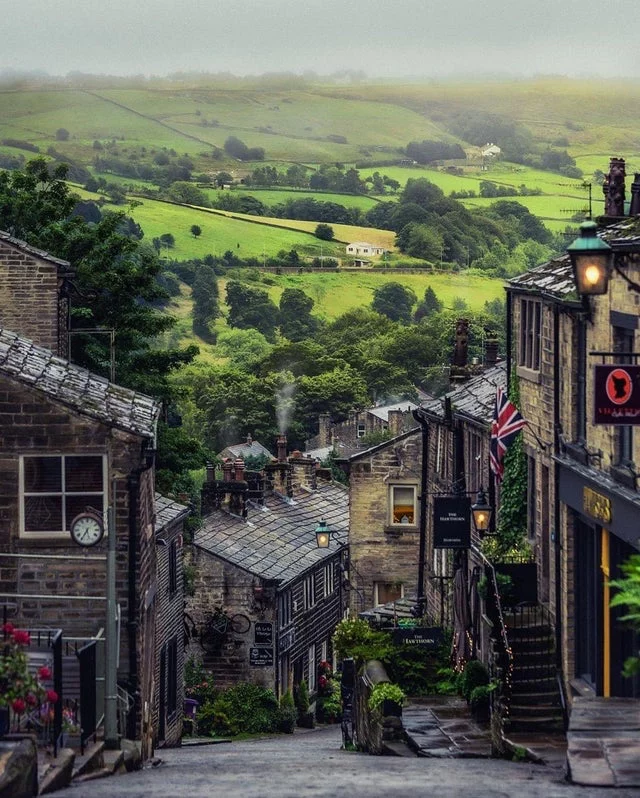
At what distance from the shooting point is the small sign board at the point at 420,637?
35.0 meters

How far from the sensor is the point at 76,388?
91.6 feet

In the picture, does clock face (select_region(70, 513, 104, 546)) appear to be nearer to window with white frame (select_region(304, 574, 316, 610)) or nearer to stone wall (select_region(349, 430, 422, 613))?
stone wall (select_region(349, 430, 422, 613))

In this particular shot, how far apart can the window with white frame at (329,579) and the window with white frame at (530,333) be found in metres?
33.2

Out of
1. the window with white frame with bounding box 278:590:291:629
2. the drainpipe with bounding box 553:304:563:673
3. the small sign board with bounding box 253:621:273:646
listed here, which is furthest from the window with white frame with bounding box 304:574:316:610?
the drainpipe with bounding box 553:304:563:673

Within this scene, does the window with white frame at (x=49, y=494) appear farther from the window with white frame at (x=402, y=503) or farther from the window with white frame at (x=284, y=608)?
the window with white frame at (x=284, y=608)

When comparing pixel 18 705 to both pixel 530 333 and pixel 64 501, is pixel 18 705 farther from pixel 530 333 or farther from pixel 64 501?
pixel 530 333

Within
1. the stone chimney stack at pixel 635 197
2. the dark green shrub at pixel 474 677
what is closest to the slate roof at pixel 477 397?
the dark green shrub at pixel 474 677

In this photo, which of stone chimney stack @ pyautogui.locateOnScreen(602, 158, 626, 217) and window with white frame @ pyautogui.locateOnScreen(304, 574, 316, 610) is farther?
window with white frame @ pyautogui.locateOnScreen(304, 574, 316, 610)

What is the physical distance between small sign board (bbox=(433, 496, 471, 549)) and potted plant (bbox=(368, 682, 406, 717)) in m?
5.30

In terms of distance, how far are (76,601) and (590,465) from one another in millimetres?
8296

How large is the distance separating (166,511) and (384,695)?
13.4m

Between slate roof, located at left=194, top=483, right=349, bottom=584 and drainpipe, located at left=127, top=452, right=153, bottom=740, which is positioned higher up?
drainpipe, located at left=127, top=452, right=153, bottom=740

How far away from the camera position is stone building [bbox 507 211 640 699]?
81.6 ft

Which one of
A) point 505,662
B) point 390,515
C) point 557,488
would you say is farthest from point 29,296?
point 390,515
